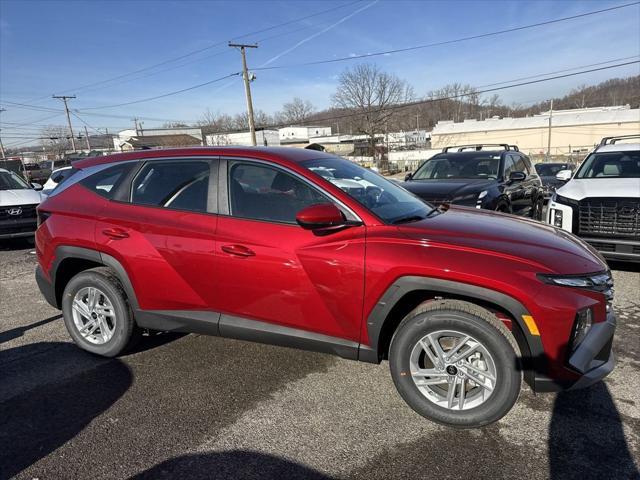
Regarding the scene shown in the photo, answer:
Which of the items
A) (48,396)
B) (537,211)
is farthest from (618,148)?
(48,396)

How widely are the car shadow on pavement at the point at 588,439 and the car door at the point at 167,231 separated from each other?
2.47 metres

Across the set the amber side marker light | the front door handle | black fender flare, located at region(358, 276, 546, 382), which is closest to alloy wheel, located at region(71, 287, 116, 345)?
the front door handle

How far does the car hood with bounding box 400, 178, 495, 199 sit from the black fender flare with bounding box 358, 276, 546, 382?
12.6ft

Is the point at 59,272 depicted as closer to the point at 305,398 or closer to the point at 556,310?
the point at 305,398

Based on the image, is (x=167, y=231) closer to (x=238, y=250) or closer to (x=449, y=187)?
(x=238, y=250)

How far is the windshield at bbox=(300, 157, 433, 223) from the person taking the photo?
306 cm

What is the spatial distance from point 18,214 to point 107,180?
634 centimetres

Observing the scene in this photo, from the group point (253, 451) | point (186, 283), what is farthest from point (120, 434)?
point (186, 283)

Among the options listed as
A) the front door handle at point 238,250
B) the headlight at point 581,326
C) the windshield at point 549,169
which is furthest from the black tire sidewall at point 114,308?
the windshield at point 549,169

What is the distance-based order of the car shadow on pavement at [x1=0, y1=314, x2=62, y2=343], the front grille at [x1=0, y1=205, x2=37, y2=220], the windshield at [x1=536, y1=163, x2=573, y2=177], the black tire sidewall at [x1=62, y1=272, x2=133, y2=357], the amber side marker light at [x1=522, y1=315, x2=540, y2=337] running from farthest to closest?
the windshield at [x1=536, y1=163, x2=573, y2=177], the front grille at [x1=0, y1=205, x2=37, y2=220], the car shadow on pavement at [x1=0, y1=314, x2=62, y2=343], the black tire sidewall at [x1=62, y1=272, x2=133, y2=357], the amber side marker light at [x1=522, y1=315, x2=540, y2=337]

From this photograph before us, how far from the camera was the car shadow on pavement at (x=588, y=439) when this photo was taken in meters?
2.26

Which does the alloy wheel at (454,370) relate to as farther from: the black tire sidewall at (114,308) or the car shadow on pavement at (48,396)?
the black tire sidewall at (114,308)

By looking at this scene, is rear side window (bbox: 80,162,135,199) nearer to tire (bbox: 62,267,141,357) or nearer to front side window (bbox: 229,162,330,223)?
tire (bbox: 62,267,141,357)

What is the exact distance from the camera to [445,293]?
266 centimetres
